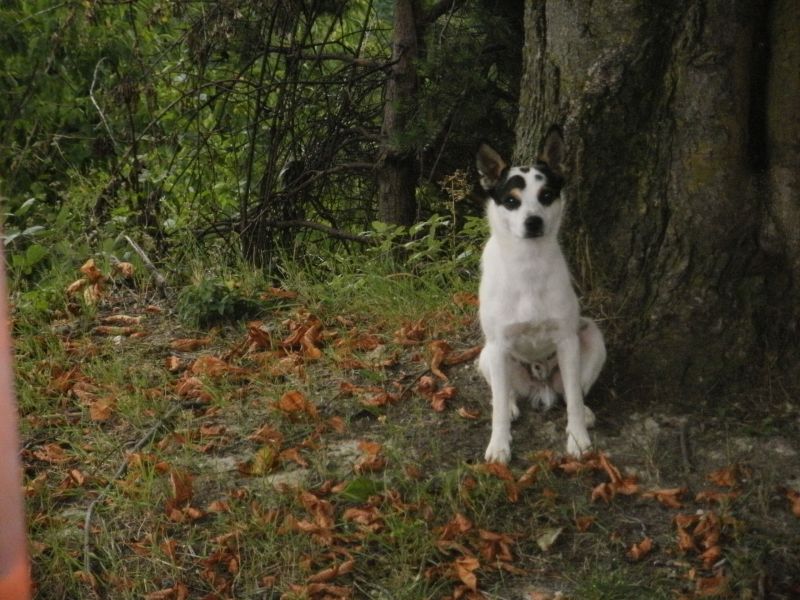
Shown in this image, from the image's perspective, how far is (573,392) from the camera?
4152mm

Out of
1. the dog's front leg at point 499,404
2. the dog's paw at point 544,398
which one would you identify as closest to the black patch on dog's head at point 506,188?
the dog's front leg at point 499,404

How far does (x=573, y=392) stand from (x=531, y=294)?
44cm

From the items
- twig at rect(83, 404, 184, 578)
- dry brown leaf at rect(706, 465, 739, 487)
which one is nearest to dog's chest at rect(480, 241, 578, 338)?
dry brown leaf at rect(706, 465, 739, 487)

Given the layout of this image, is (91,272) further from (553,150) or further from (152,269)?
(553,150)

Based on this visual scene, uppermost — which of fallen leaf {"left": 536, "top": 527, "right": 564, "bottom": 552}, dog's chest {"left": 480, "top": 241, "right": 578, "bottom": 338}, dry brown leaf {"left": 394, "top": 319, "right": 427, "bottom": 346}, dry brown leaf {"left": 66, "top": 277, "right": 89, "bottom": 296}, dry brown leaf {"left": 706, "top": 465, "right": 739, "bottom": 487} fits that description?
dog's chest {"left": 480, "top": 241, "right": 578, "bottom": 338}

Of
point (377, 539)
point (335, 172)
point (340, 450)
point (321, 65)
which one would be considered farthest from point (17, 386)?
point (321, 65)

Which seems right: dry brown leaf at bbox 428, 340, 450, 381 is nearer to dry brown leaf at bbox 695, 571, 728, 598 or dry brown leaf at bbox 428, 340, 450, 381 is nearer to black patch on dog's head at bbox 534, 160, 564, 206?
black patch on dog's head at bbox 534, 160, 564, 206

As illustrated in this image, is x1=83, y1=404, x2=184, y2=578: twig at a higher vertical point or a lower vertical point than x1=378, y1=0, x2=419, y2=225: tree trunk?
lower

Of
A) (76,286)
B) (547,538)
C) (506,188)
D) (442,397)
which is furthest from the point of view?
(76,286)

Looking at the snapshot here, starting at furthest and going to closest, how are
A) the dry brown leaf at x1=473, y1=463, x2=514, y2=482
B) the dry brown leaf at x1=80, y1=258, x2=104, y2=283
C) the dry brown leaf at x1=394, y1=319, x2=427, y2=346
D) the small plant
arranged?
the dry brown leaf at x1=80, y1=258, x2=104, y2=283 → the small plant → the dry brown leaf at x1=394, y1=319, x2=427, y2=346 → the dry brown leaf at x1=473, y1=463, x2=514, y2=482

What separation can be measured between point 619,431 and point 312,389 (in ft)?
4.73

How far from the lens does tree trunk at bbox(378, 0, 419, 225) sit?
662cm

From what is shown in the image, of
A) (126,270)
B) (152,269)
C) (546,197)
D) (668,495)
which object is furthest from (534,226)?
(126,270)

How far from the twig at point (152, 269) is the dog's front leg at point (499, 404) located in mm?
2637
